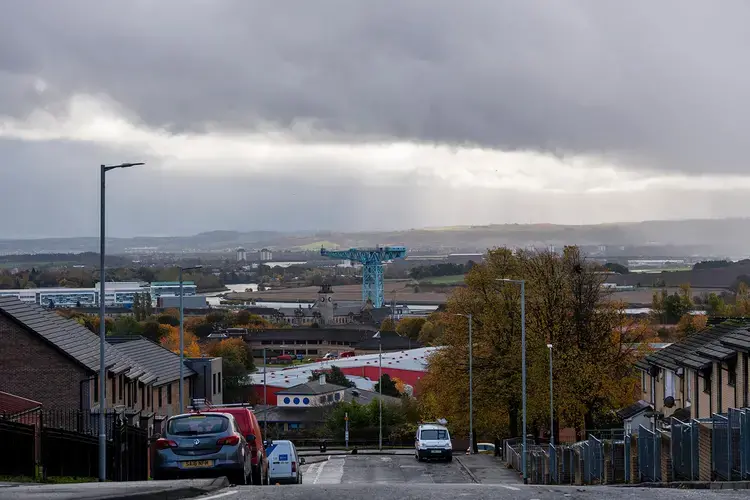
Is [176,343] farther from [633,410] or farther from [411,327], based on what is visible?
[633,410]

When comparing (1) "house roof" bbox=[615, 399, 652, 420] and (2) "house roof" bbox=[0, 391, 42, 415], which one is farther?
(1) "house roof" bbox=[615, 399, 652, 420]

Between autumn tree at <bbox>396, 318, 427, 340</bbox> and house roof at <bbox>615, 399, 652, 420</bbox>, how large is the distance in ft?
381

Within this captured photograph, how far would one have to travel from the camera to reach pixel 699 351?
42.4m

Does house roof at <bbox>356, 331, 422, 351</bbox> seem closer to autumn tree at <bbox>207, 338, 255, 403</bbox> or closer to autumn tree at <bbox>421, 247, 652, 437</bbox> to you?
autumn tree at <bbox>207, 338, 255, 403</bbox>

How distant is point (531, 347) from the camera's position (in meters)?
56.3

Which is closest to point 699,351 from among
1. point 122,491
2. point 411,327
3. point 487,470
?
point 487,470

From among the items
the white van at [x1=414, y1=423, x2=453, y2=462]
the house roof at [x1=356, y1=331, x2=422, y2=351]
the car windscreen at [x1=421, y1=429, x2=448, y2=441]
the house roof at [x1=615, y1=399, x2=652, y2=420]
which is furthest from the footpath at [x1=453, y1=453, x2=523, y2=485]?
the house roof at [x1=356, y1=331, x2=422, y2=351]

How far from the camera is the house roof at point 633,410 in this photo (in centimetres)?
5269

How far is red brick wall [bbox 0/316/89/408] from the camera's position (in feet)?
136

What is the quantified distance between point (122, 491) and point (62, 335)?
27.0 m

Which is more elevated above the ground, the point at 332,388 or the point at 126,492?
the point at 126,492

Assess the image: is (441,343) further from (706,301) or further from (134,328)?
(706,301)

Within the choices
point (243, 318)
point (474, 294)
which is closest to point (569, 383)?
point (474, 294)

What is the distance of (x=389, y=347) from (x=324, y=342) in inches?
578
